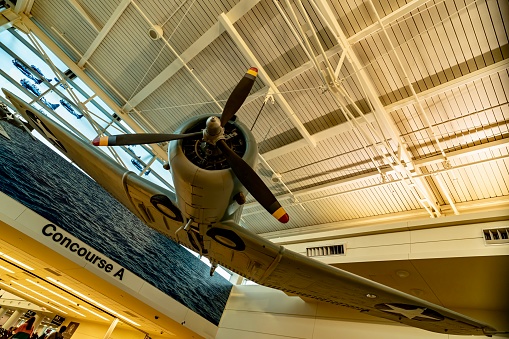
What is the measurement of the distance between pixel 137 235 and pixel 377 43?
9318mm

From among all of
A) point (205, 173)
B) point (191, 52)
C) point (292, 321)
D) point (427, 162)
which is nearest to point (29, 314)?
point (292, 321)

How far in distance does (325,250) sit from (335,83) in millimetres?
4208

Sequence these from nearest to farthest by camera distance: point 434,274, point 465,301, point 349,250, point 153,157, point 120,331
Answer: point 434,274
point 465,301
point 349,250
point 153,157
point 120,331

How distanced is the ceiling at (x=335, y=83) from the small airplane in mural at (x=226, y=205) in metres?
1.23

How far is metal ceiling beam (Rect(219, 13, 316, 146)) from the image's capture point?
7.42 m

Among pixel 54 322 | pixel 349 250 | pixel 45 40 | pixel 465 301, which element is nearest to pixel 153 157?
pixel 45 40

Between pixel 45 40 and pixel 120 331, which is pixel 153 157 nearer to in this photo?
pixel 45 40

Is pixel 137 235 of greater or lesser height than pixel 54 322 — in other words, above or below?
above

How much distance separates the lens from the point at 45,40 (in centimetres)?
984

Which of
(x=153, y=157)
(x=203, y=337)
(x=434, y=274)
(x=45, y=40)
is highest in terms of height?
(x=45, y=40)

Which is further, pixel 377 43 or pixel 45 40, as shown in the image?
pixel 45 40

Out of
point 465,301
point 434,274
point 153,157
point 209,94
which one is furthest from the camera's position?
point 153,157

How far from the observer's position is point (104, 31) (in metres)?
9.13

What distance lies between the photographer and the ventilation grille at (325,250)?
696 centimetres
